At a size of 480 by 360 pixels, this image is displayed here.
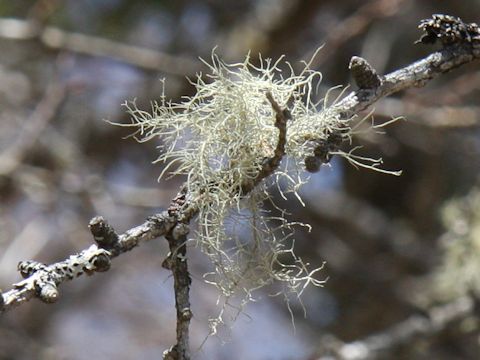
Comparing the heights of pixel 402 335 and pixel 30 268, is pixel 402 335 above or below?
above

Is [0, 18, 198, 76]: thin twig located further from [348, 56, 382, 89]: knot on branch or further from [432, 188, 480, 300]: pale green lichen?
[348, 56, 382, 89]: knot on branch

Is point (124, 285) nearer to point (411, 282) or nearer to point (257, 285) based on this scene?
point (411, 282)

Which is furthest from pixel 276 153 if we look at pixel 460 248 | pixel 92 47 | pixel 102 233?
pixel 92 47

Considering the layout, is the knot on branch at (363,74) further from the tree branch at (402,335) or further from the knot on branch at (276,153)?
the tree branch at (402,335)

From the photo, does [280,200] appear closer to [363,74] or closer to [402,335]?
[402,335]

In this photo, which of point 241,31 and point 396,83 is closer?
point 396,83

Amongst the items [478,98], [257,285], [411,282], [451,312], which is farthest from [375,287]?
[257,285]

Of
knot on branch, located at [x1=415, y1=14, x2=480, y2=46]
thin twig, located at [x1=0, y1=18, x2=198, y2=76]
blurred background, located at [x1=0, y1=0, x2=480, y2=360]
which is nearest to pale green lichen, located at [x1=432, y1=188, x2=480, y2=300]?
blurred background, located at [x1=0, y1=0, x2=480, y2=360]
